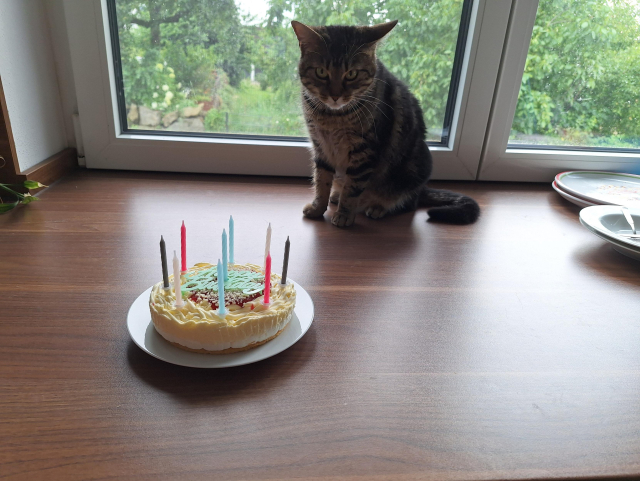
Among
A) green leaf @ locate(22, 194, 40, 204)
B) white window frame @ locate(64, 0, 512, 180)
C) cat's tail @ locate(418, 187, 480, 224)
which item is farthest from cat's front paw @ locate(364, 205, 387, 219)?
green leaf @ locate(22, 194, 40, 204)

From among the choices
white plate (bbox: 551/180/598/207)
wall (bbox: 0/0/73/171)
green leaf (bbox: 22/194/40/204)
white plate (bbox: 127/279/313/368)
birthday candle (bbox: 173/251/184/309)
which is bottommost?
green leaf (bbox: 22/194/40/204)

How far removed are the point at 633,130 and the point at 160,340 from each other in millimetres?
1445

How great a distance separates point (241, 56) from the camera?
117 cm

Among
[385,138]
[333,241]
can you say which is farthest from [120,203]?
[385,138]

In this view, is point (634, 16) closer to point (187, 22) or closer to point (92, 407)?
point (187, 22)

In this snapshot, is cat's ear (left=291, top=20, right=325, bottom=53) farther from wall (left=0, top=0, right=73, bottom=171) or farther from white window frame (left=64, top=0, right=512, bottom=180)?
wall (left=0, top=0, right=73, bottom=171)

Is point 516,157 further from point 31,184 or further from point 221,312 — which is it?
point 31,184

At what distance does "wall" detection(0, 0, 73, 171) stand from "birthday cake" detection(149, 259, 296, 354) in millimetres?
715

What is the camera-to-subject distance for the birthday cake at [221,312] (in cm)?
50

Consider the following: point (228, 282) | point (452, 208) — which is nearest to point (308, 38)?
point (452, 208)

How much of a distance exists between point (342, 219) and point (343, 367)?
0.50 meters

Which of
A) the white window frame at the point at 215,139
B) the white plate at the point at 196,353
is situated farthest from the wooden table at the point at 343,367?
the white window frame at the point at 215,139

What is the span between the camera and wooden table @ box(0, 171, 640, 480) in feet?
1.38

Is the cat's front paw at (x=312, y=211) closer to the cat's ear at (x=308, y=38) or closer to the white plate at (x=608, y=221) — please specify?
the cat's ear at (x=308, y=38)
